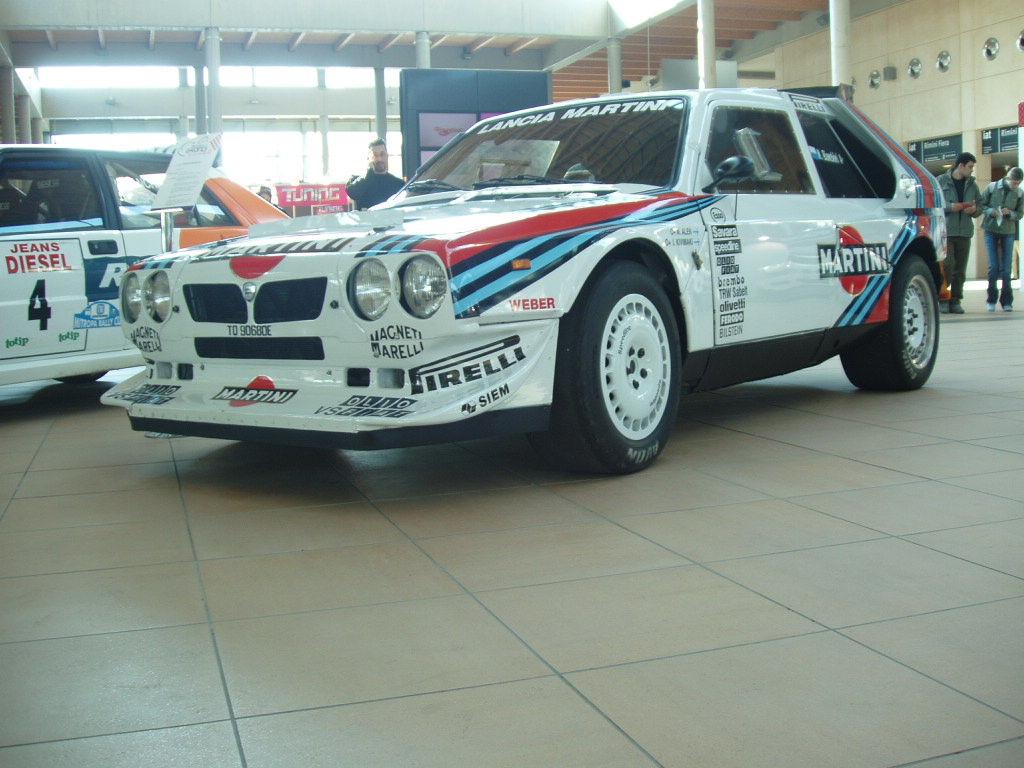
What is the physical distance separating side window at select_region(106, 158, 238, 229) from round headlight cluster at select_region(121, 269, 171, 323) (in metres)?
2.10

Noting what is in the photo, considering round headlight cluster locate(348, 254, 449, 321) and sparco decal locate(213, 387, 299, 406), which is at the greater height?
round headlight cluster locate(348, 254, 449, 321)

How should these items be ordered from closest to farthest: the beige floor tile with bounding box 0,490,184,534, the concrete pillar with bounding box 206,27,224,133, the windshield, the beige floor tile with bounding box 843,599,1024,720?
the beige floor tile with bounding box 843,599,1024,720, the beige floor tile with bounding box 0,490,184,534, the windshield, the concrete pillar with bounding box 206,27,224,133

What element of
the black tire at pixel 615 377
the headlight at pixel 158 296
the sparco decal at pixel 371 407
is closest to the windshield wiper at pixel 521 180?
the black tire at pixel 615 377

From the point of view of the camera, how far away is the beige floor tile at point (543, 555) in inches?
115

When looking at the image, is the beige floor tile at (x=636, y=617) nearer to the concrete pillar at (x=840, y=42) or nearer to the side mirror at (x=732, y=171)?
the side mirror at (x=732, y=171)

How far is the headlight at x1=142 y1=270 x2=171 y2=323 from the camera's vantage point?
4.21m

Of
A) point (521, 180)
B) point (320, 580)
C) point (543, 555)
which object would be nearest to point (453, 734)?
point (320, 580)

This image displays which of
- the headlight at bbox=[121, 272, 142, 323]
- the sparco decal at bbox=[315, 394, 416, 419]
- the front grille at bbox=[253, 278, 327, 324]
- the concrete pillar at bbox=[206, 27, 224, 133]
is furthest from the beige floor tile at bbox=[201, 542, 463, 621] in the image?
the concrete pillar at bbox=[206, 27, 224, 133]

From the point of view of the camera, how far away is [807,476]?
4.05 meters

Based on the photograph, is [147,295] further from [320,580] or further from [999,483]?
[999,483]

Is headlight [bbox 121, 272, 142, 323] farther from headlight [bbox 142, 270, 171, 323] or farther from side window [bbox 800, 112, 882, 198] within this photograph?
side window [bbox 800, 112, 882, 198]

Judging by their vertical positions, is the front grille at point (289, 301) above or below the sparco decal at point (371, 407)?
above

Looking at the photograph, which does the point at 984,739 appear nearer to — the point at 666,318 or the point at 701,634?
the point at 701,634

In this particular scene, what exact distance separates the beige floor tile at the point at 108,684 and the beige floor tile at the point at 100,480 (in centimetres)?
163
